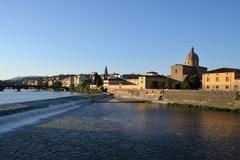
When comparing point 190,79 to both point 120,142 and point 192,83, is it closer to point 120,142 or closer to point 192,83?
point 192,83

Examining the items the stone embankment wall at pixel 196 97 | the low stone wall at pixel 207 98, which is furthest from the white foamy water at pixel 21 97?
the low stone wall at pixel 207 98

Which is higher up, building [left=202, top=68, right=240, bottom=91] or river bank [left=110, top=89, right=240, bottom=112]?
building [left=202, top=68, right=240, bottom=91]

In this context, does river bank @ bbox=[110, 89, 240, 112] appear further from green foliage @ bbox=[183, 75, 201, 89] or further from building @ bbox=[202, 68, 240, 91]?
building @ bbox=[202, 68, 240, 91]

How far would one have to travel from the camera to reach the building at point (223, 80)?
6003 cm

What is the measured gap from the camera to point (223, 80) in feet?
206

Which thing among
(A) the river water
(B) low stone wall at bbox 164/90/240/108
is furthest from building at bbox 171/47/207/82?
(A) the river water

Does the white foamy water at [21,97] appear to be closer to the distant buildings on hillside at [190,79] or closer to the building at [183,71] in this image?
the distant buildings on hillside at [190,79]

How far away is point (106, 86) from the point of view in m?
125

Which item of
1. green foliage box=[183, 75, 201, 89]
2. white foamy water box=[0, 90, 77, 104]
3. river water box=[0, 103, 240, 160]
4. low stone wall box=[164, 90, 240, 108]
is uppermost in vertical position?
green foliage box=[183, 75, 201, 89]

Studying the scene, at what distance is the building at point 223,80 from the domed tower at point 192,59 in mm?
33254

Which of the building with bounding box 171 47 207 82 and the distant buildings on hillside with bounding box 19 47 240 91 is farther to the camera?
the building with bounding box 171 47 207 82

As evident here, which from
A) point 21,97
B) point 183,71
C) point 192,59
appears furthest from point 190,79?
point 21,97

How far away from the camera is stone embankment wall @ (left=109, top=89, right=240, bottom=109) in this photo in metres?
47.1

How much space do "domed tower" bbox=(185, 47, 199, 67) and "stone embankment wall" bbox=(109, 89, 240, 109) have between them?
27.3m
